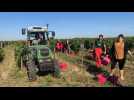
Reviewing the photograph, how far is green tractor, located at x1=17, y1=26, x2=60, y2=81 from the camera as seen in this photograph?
8922 mm

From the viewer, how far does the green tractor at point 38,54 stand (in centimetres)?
892

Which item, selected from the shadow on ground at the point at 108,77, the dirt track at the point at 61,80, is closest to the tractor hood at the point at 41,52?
the dirt track at the point at 61,80

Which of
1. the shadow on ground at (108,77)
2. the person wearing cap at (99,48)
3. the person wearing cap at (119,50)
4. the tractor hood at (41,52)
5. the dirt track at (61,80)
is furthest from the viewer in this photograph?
the person wearing cap at (99,48)

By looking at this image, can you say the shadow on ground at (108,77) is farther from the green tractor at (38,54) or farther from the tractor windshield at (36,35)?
the tractor windshield at (36,35)

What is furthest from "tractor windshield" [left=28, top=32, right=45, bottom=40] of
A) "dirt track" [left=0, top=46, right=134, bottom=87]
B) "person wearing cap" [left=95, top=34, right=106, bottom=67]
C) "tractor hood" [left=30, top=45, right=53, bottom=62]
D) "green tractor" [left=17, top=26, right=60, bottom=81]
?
"person wearing cap" [left=95, top=34, right=106, bottom=67]

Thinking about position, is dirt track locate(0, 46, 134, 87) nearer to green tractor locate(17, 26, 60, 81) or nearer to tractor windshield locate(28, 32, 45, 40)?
green tractor locate(17, 26, 60, 81)

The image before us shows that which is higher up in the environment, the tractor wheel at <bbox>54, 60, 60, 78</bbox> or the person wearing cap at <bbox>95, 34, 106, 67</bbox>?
the person wearing cap at <bbox>95, 34, 106, 67</bbox>

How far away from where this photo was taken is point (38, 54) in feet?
29.7

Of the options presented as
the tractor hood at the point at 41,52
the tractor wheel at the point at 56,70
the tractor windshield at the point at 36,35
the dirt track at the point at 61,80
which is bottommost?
the dirt track at the point at 61,80

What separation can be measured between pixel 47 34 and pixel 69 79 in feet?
4.97

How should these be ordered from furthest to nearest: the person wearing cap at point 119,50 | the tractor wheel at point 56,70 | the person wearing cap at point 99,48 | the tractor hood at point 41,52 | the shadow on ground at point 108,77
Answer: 1. the person wearing cap at point 99,48
2. the tractor wheel at point 56,70
3. the tractor hood at point 41,52
4. the shadow on ground at point 108,77
5. the person wearing cap at point 119,50

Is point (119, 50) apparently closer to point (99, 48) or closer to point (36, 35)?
point (36, 35)

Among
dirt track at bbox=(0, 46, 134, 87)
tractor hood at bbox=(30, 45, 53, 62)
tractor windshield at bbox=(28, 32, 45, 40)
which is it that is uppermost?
tractor windshield at bbox=(28, 32, 45, 40)
